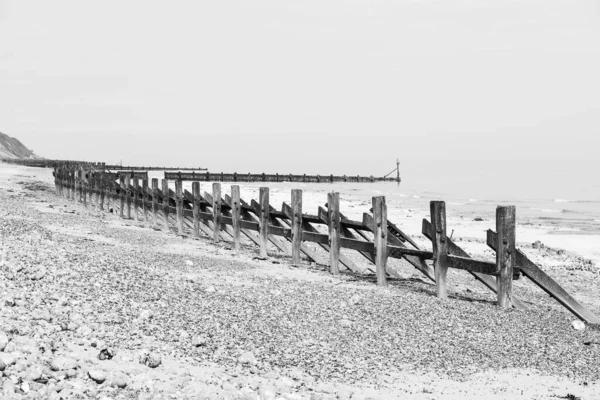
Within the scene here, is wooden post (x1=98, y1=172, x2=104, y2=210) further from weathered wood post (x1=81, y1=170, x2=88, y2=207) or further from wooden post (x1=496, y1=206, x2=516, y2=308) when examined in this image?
wooden post (x1=496, y1=206, x2=516, y2=308)

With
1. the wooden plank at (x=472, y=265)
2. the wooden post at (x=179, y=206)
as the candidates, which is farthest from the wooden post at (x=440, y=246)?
the wooden post at (x=179, y=206)

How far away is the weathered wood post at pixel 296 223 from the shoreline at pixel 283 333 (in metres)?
1.90

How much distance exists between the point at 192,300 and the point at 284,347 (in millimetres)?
1858

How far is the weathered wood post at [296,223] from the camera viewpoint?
12570mm

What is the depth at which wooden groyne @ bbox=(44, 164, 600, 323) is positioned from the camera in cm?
896

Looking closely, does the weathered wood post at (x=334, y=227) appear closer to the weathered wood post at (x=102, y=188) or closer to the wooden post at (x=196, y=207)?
the wooden post at (x=196, y=207)

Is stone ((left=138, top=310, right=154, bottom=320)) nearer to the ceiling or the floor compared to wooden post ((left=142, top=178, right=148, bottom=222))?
nearer to the floor

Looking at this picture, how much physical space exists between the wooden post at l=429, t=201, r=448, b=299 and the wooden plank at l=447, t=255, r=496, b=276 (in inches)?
4.8

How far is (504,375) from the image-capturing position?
20.4 feet

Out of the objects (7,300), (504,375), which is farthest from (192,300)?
(504,375)

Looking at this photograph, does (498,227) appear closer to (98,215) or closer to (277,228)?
(277,228)

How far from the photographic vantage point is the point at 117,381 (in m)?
4.85

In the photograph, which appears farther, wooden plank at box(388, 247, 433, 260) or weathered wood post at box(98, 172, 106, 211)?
weathered wood post at box(98, 172, 106, 211)

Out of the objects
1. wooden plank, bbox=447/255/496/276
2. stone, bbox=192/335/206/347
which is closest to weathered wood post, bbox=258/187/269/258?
wooden plank, bbox=447/255/496/276
